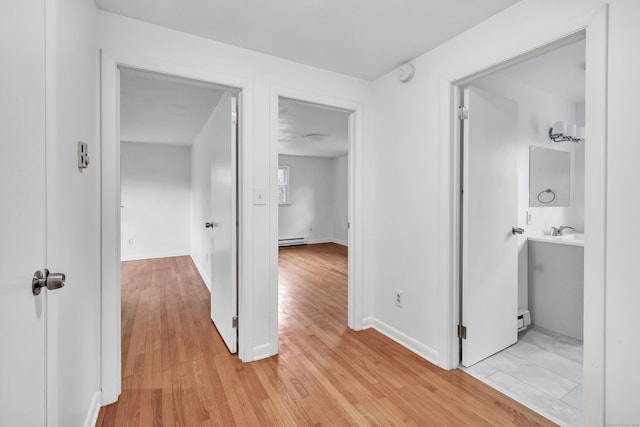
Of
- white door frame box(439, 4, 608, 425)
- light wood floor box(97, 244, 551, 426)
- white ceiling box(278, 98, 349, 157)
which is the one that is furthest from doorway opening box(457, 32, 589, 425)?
white ceiling box(278, 98, 349, 157)

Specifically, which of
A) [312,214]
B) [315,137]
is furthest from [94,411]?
[312,214]

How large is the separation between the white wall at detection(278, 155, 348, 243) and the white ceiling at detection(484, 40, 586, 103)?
16.0 feet

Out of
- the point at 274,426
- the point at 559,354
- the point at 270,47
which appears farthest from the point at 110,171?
the point at 559,354

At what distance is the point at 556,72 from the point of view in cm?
245

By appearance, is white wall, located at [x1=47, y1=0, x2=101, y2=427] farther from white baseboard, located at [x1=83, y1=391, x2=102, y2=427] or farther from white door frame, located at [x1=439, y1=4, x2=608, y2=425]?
white door frame, located at [x1=439, y1=4, x2=608, y2=425]

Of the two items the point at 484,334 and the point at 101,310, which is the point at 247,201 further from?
the point at 484,334

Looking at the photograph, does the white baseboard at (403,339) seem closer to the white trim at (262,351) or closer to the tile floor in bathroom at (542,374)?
the tile floor in bathroom at (542,374)

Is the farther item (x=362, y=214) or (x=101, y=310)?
(x=362, y=214)

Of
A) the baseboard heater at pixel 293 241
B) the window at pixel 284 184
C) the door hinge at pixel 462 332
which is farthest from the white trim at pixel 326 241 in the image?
the door hinge at pixel 462 332

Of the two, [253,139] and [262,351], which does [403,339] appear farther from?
[253,139]

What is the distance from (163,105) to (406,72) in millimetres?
2736

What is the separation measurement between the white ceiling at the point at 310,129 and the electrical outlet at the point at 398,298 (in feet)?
5.34

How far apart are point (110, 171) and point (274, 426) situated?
1.67m

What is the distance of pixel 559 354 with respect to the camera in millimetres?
2252
